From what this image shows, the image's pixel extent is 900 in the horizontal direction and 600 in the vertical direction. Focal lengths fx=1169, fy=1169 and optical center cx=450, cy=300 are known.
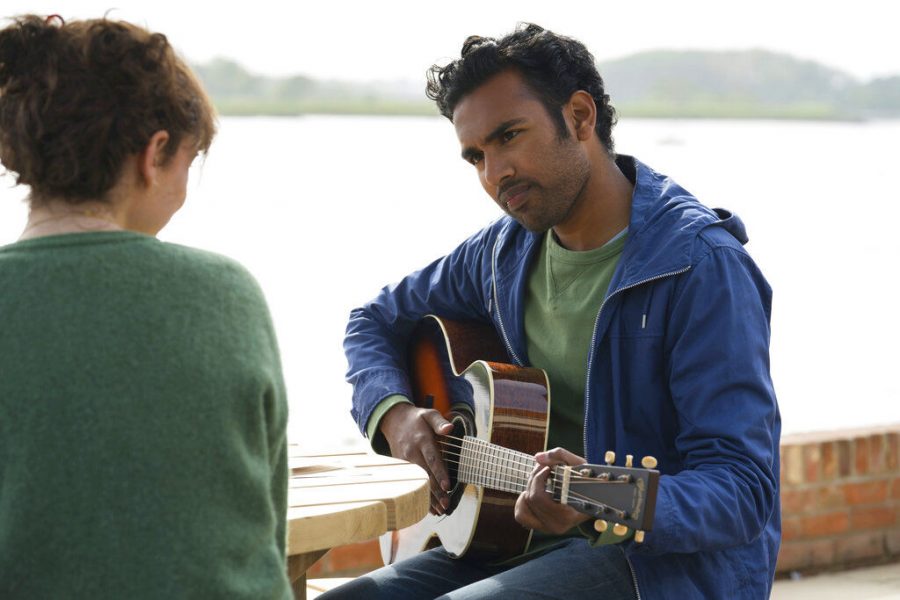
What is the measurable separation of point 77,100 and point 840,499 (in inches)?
128

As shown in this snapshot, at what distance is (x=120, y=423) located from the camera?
1396 mm

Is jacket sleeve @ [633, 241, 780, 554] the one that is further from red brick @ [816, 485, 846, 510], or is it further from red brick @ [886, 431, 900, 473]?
red brick @ [886, 431, 900, 473]

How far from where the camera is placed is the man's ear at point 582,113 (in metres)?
2.58

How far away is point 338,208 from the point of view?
7.37 m

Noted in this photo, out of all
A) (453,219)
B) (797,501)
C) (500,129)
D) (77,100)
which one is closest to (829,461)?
(797,501)

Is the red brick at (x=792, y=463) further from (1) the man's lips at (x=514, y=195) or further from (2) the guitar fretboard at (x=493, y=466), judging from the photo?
(1) the man's lips at (x=514, y=195)

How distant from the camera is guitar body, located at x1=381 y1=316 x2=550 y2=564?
98.0 inches

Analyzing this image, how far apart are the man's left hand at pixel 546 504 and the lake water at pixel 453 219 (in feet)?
11.6

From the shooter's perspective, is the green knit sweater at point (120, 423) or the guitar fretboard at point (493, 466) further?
the guitar fretboard at point (493, 466)

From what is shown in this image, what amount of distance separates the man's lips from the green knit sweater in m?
1.16

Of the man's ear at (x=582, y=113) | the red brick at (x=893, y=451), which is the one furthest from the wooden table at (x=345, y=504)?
the red brick at (x=893, y=451)

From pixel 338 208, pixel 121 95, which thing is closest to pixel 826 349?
pixel 338 208

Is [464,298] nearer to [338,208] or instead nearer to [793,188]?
[338,208]

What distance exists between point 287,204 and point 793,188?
3.27 meters
